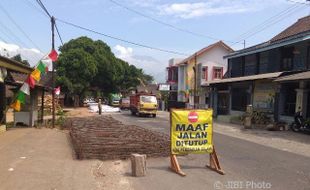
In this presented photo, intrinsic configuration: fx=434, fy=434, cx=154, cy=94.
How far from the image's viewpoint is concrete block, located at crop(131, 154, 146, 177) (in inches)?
420

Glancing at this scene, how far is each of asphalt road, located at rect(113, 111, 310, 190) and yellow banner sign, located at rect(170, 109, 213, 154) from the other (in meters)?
0.60

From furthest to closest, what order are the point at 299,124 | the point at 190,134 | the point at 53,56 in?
the point at 299,124 < the point at 53,56 < the point at 190,134

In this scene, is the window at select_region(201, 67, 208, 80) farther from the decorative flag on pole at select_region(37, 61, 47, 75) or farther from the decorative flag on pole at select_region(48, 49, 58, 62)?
the decorative flag on pole at select_region(37, 61, 47, 75)

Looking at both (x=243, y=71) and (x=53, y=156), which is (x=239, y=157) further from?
(x=243, y=71)

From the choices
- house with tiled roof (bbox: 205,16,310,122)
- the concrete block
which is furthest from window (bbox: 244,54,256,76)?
the concrete block

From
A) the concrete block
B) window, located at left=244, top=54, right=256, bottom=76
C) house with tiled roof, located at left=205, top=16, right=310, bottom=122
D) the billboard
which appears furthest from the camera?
the billboard

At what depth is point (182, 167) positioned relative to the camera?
39.8 feet

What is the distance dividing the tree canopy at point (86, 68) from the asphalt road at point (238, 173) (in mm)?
46833

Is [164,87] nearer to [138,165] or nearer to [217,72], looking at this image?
[217,72]

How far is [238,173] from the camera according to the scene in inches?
447

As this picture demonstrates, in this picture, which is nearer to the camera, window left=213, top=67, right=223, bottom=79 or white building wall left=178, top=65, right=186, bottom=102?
window left=213, top=67, right=223, bottom=79

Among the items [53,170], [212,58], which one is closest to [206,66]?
[212,58]

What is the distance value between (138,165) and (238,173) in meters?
2.68

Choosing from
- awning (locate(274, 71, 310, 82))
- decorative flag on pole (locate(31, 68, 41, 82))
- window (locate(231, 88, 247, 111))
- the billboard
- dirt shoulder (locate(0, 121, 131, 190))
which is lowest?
dirt shoulder (locate(0, 121, 131, 190))
